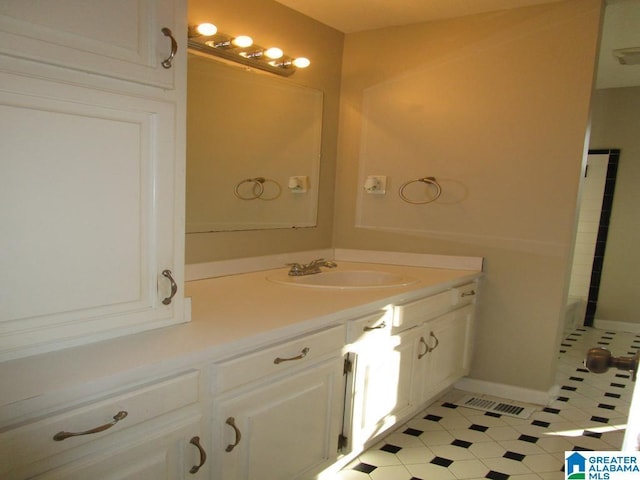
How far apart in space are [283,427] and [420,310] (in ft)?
3.20

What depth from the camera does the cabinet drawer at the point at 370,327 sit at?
195 centimetres

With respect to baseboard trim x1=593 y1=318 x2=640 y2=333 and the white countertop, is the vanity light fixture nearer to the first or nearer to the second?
the white countertop

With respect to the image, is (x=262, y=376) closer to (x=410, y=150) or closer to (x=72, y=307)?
(x=72, y=307)

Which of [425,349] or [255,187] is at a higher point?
[255,187]

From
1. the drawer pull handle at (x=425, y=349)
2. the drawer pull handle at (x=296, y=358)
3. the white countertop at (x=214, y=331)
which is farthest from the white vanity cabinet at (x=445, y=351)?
the drawer pull handle at (x=296, y=358)

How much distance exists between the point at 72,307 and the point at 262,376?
23.4 inches

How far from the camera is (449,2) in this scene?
107 inches

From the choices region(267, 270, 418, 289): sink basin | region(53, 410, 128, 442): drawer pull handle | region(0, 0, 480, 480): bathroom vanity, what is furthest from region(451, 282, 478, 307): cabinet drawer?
region(53, 410, 128, 442): drawer pull handle

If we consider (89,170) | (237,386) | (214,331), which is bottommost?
(237,386)

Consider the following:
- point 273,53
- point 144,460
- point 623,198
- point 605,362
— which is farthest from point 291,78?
point 623,198

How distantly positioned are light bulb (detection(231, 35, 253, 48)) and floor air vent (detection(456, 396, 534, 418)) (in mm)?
2331

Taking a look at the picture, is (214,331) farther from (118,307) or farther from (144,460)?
(144,460)

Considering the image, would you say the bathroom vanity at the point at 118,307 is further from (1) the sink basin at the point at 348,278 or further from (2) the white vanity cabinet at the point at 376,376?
(1) the sink basin at the point at 348,278

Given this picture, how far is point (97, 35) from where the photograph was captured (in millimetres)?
1258
